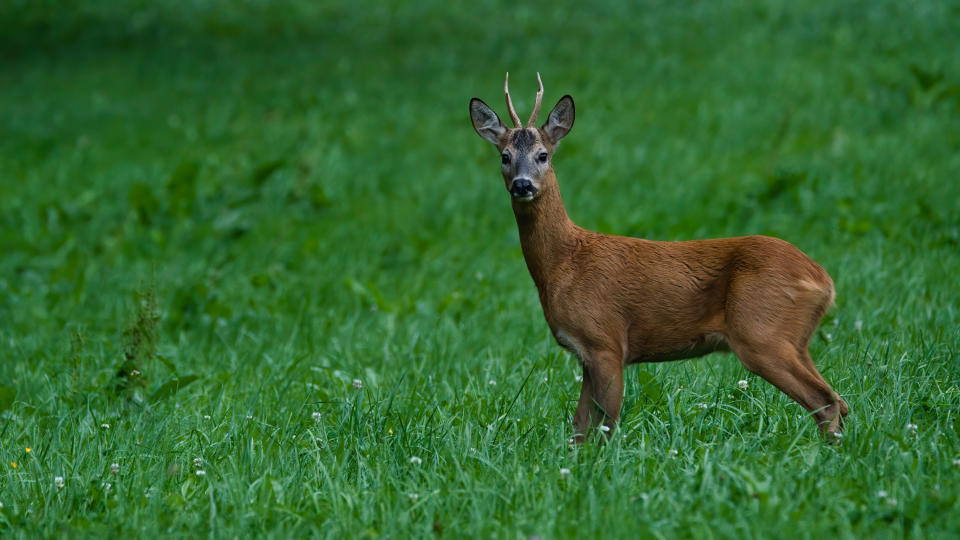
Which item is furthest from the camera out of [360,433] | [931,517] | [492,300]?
[492,300]

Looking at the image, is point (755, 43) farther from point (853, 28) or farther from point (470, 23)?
point (470, 23)

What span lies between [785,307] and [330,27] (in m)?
15.6

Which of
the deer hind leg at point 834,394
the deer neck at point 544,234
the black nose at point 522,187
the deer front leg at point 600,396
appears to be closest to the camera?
the deer hind leg at point 834,394

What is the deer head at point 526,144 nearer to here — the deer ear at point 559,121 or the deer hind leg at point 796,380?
the deer ear at point 559,121

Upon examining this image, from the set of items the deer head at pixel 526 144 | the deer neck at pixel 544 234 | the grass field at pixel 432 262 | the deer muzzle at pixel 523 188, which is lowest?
the grass field at pixel 432 262

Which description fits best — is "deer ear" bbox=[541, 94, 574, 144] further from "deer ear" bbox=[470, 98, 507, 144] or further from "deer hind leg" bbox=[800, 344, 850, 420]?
"deer hind leg" bbox=[800, 344, 850, 420]

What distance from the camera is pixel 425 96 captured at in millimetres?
14055

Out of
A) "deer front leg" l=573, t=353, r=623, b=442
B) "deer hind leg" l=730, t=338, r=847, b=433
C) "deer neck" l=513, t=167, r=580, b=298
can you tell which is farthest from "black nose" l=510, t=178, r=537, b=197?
"deer hind leg" l=730, t=338, r=847, b=433

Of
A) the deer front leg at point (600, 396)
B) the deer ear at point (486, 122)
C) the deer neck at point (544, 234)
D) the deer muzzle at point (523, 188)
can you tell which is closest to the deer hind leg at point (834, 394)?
the deer front leg at point (600, 396)

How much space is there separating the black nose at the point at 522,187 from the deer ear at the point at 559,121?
1.50 ft

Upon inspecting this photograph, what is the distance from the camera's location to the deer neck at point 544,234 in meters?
4.56

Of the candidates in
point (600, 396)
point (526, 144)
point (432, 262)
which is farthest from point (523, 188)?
point (432, 262)

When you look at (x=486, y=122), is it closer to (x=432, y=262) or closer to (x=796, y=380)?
(x=796, y=380)

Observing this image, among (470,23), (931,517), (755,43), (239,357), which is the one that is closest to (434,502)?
(931,517)
